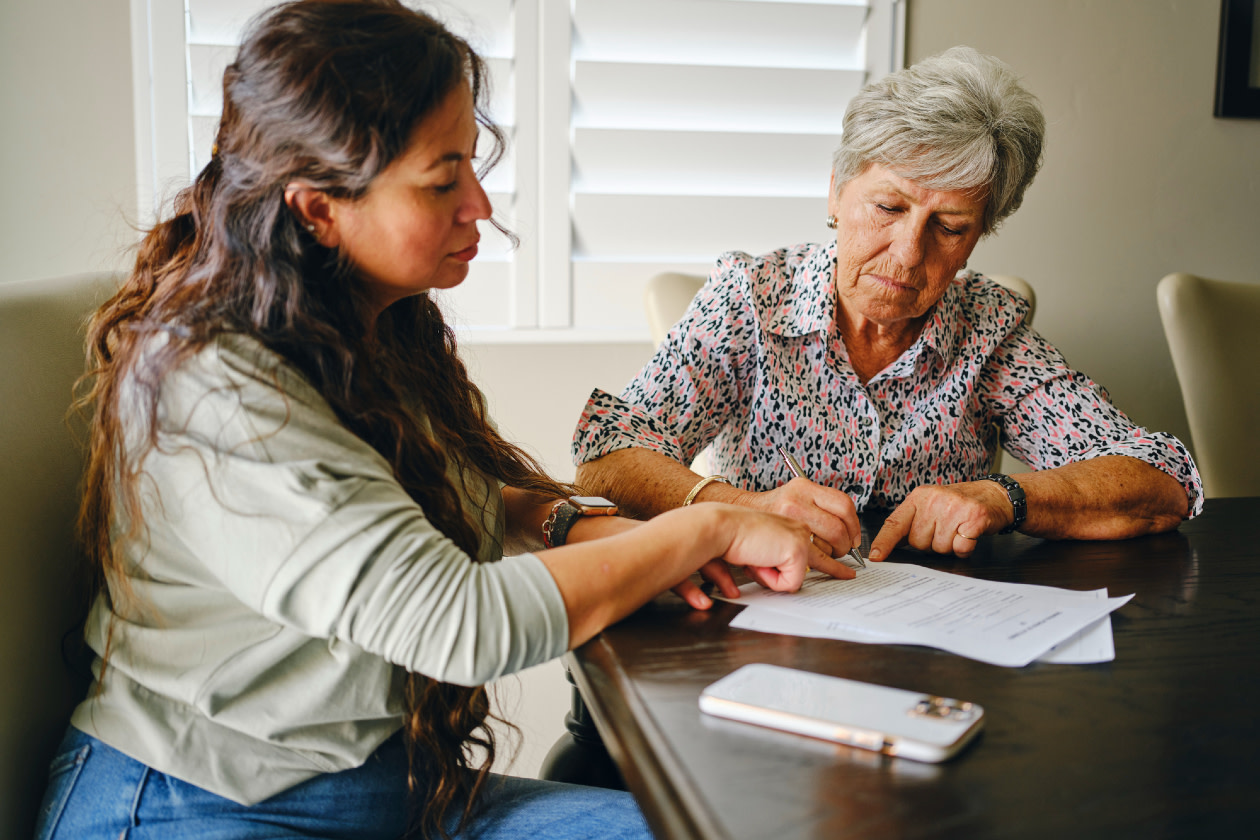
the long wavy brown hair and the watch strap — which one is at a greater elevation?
the long wavy brown hair

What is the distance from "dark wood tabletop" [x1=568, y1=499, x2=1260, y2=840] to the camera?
1.69 feet

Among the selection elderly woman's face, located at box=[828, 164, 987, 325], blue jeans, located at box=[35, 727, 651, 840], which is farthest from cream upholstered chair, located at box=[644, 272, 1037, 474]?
blue jeans, located at box=[35, 727, 651, 840]

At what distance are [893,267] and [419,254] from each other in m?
0.75

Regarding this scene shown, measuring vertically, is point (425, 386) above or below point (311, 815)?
above

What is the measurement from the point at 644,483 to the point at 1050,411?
68cm

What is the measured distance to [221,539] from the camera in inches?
27.8

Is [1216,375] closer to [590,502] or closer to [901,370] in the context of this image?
[901,370]

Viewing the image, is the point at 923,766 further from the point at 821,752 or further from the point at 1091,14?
the point at 1091,14

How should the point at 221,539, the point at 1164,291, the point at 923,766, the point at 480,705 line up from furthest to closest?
the point at 1164,291 < the point at 480,705 < the point at 221,539 < the point at 923,766

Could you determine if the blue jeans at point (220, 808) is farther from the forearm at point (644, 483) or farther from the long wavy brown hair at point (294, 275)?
the forearm at point (644, 483)

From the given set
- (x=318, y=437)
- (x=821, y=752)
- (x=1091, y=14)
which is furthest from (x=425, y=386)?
(x=1091, y=14)

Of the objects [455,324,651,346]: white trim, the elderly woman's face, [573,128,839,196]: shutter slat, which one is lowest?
[455,324,651,346]: white trim

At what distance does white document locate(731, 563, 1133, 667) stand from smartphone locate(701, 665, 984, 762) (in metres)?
0.11

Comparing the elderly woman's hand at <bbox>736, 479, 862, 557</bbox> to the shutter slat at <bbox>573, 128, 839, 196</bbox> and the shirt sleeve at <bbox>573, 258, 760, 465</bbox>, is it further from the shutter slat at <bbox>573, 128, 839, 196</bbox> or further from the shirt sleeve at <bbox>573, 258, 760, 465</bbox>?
the shutter slat at <bbox>573, 128, 839, 196</bbox>
